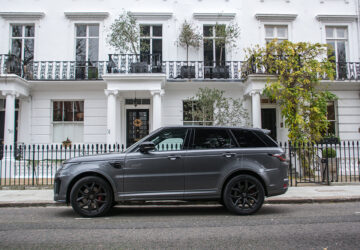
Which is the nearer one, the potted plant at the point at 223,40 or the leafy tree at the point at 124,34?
the leafy tree at the point at 124,34

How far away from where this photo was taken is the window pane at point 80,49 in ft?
56.1

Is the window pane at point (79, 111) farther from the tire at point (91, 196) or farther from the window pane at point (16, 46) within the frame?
the tire at point (91, 196)

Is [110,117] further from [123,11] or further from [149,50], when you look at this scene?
[123,11]

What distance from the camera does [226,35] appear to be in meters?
16.5

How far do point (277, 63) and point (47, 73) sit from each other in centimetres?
1142

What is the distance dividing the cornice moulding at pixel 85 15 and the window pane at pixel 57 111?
4.70 metres

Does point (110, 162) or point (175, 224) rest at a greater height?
point (110, 162)

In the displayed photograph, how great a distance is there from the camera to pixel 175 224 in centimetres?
602

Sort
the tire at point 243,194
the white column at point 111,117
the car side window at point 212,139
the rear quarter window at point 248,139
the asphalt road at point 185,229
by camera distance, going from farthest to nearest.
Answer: the white column at point 111,117, the rear quarter window at point 248,139, the car side window at point 212,139, the tire at point 243,194, the asphalt road at point 185,229

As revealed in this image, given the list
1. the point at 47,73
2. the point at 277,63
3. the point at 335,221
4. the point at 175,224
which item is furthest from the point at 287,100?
the point at 47,73

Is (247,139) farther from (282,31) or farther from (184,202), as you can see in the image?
(282,31)

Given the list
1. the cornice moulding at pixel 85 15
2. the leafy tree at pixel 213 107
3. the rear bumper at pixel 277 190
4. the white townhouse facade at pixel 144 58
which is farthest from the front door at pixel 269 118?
the rear bumper at pixel 277 190

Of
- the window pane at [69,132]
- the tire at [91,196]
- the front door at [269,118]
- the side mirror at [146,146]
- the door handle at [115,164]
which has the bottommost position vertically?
the tire at [91,196]

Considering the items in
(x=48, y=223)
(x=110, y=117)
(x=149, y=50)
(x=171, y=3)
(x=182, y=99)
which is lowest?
(x=48, y=223)
